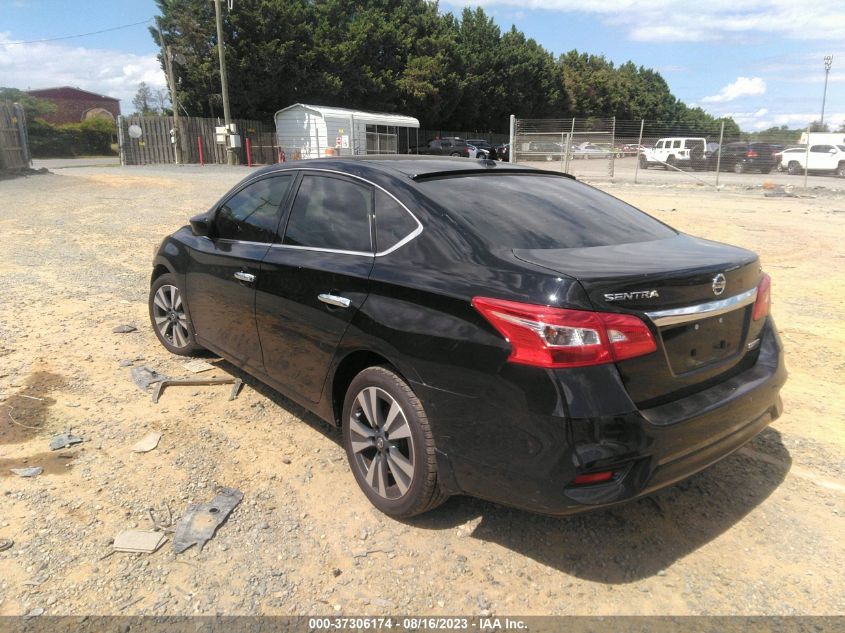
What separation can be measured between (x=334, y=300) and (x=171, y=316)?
2448 millimetres

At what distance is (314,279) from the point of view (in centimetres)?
319

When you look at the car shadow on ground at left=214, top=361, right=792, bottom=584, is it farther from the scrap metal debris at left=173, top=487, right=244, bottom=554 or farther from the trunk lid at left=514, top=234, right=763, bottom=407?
the scrap metal debris at left=173, top=487, right=244, bottom=554

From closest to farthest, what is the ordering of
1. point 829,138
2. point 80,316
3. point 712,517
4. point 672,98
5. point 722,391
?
point 722,391
point 712,517
point 80,316
point 829,138
point 672,98

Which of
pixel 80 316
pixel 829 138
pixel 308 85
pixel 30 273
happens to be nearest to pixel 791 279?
pixel 80 316

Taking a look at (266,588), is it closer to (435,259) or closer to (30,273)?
(435,259)

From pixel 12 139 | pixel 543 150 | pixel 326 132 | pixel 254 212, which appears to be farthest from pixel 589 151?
pixel 254 212

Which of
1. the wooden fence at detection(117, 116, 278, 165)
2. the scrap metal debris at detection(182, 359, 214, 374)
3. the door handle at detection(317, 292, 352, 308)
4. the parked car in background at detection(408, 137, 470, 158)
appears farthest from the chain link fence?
the door handle at detection(317, 292, 352, 308)

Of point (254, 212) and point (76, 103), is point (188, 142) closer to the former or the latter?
point (254, 212)

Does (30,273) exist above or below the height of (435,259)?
below

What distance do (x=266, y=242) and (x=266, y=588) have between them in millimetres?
2030

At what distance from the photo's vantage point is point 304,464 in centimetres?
344

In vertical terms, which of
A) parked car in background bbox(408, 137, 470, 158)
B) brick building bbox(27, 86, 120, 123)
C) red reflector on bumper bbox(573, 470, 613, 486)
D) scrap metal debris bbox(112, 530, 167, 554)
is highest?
brick building bbox(27, 86, 120, 123)

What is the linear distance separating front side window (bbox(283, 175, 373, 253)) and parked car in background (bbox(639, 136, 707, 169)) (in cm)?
2847

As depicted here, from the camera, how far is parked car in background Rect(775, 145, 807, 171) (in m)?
26.5
